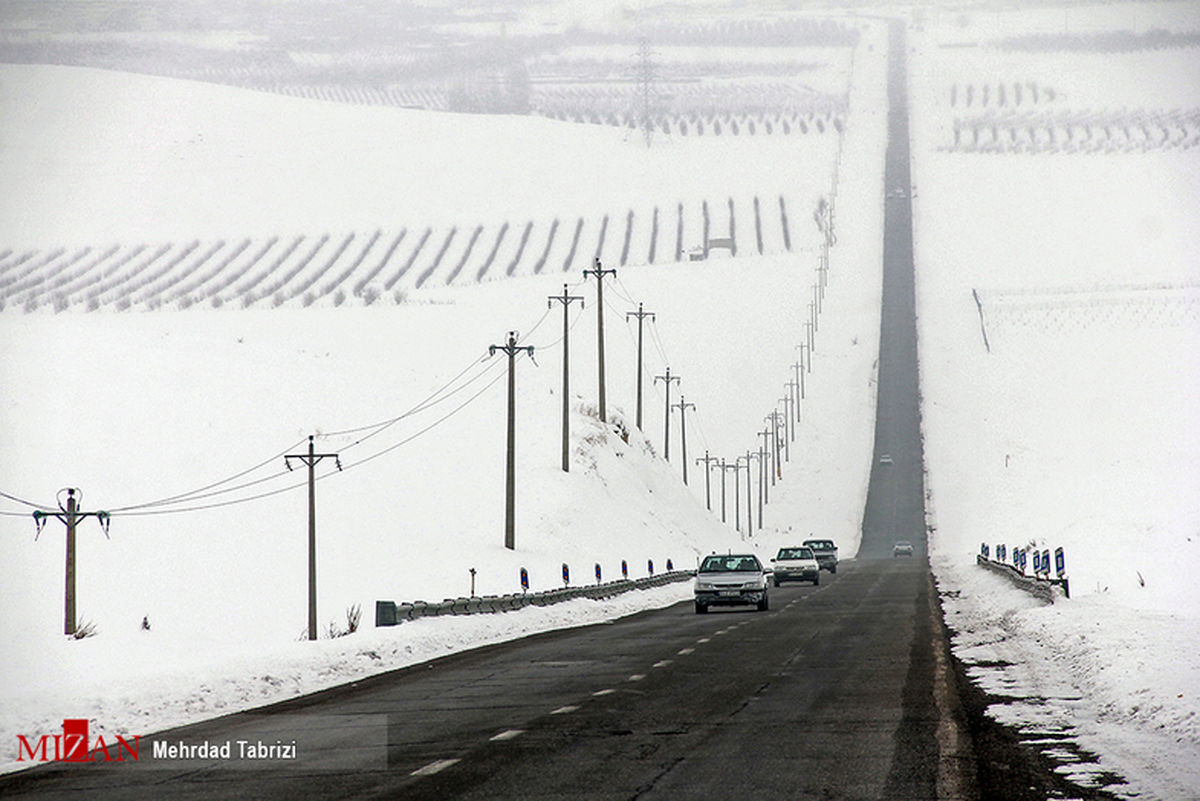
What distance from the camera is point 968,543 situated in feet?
331

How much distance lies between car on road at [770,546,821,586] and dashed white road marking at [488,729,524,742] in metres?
49.7

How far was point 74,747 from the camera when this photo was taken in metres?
15.7

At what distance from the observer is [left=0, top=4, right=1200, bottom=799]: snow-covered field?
76.8 feet

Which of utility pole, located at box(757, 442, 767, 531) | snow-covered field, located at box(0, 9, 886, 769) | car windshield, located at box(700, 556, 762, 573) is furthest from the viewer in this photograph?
utility pole, located at box(757, 442, 767, 531)

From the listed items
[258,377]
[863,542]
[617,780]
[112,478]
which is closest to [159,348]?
[258,377]

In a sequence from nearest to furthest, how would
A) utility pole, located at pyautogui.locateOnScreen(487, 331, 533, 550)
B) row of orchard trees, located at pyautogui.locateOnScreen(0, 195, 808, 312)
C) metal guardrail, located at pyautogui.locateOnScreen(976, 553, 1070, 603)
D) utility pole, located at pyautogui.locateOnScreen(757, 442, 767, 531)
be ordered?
1. metal guardrail, located at pyautogui.locateOnScreen(976, 553, 1070, 603)
2. utility pole, located at pyautogui.locateOnScreen(487, 331, 533, 550)
3. utility pole, located at pyautogui.locateOnScreen(757, 442, 767, 531)
4. row of orchard trees, located at pyautogui.locateOnScreen(0, 195, 808, 312)

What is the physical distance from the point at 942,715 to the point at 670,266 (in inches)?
6784

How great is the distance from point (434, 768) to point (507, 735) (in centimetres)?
251

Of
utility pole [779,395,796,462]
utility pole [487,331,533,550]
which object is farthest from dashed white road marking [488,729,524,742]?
utility pole [779,395,796,462]

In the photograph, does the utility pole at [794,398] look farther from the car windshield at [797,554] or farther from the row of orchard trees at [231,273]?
the car windshield at [797,554]

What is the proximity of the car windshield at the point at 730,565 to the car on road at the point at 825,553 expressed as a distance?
31796 mm

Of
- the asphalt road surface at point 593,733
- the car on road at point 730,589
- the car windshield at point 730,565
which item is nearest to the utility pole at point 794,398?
the car windshield at point 730,565

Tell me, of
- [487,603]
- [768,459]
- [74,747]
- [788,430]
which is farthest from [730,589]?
[768,459]

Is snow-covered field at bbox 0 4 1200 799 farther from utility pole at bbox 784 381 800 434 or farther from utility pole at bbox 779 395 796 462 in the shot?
utility pole at bbox 779 395 796 462
